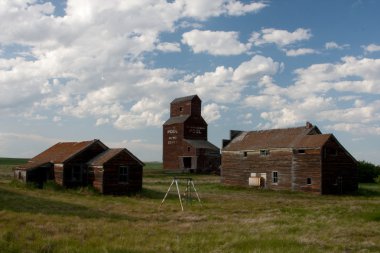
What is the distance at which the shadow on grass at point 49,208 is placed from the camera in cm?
2058

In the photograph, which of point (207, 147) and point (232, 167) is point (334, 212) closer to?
point (232, 167)

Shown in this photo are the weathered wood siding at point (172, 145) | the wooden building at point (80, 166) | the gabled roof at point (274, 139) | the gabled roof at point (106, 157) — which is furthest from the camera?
the weathered wood siding at point (172, 145)

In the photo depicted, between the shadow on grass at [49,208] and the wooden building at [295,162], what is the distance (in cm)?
2263

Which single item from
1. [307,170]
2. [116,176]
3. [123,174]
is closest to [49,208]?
[116,176]

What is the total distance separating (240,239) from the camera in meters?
13.8

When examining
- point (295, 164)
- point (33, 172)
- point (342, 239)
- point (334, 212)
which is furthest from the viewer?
point (295, 164)

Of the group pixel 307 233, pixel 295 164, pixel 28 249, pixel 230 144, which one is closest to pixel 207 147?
pixel 230 144

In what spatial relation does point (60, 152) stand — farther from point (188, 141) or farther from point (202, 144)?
point (202, 144)

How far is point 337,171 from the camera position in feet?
131

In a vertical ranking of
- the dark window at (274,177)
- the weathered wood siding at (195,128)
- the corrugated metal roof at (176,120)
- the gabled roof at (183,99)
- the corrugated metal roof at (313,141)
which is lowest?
the dark window at (274,177)

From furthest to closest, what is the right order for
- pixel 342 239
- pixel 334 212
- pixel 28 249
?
pixel 334 212, pixel 342 239, pixel 28 249

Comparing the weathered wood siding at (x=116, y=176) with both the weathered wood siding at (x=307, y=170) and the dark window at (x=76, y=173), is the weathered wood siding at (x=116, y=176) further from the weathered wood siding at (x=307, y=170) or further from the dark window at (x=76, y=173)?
the weathered wood siding at (x=307, y=170)

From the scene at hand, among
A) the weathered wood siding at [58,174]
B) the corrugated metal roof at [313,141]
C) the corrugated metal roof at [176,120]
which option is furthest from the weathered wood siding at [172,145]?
the weathered wood siding at [58,174]

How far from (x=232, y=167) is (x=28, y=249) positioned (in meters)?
36.8
